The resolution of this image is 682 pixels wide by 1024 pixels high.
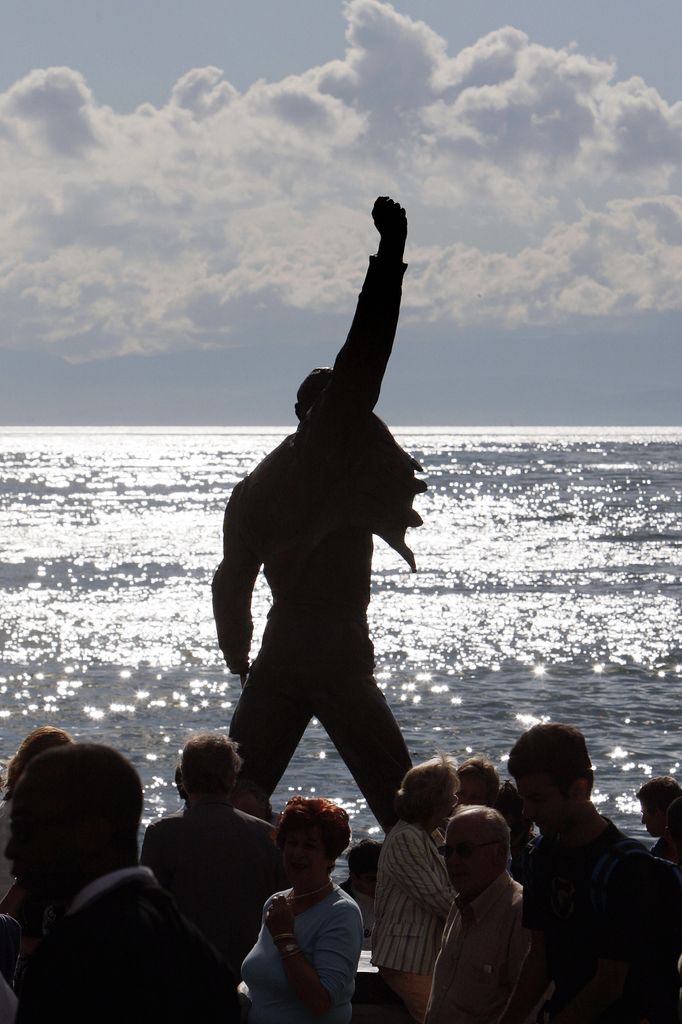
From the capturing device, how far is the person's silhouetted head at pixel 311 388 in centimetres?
740

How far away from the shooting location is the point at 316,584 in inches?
291

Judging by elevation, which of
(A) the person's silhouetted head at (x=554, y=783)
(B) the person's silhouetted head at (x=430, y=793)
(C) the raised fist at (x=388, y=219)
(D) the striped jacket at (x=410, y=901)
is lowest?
Result: (D) the striped jacket at (x=410, y=901)

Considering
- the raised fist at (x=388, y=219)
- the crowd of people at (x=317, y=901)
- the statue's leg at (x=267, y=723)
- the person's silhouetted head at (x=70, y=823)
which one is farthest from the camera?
the statue's leg at (x=267, y=723)

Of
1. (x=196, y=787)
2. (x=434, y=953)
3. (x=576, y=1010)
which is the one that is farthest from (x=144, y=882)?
(x=434, y=953)

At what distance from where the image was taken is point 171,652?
45.2 metres

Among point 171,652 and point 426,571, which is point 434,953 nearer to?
point 171,652

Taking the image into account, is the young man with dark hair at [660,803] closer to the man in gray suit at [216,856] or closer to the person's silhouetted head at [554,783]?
the man in gray suit at [216,856]

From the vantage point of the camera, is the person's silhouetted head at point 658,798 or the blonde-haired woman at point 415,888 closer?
the blonde-haired woman at point 415,888

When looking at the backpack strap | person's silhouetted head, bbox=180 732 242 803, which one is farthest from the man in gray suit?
the backpack strap

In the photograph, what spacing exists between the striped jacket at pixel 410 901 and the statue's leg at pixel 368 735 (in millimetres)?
847

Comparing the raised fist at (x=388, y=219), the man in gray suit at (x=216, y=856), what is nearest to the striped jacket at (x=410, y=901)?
the man in gray suit at (x=216, y=856)

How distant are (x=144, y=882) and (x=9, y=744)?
89.1 feet

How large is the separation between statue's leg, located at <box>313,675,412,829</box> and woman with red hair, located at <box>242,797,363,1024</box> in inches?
67.1

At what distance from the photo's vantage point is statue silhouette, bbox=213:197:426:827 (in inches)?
284
